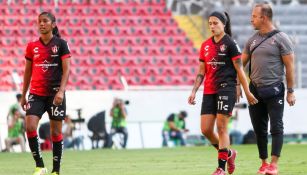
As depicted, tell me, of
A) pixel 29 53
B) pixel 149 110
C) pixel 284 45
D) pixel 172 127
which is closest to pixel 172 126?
pixel 172 127

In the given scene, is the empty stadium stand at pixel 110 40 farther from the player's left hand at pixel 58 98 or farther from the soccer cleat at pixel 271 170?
the soccer cleat at pixel 271 170

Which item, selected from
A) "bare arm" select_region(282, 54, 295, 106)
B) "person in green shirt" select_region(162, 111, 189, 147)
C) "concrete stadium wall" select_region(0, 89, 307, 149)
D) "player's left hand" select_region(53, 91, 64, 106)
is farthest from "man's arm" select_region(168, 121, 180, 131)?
"player's left hand" select_region(53, 91, 64, 106)

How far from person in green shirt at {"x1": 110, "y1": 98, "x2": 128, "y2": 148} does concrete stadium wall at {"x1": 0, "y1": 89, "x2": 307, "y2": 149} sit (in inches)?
13.4

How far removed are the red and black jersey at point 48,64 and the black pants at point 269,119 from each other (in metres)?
2.48

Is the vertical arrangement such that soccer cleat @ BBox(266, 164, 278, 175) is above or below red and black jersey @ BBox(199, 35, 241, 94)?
below

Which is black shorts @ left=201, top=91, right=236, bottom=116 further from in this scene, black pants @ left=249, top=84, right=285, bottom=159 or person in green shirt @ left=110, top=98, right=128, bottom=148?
person in green shirt @ left=110, top=98, right=128, bottom=148

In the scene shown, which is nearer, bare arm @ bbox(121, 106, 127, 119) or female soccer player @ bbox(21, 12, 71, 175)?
female soccer player @ bbox(21, 12, 71, 175)

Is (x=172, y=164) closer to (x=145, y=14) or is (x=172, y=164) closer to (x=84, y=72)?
(x=84, y=72)

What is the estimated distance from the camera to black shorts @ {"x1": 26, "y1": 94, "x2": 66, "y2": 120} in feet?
41.1

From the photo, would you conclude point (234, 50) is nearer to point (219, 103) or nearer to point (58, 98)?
point (219, 103)

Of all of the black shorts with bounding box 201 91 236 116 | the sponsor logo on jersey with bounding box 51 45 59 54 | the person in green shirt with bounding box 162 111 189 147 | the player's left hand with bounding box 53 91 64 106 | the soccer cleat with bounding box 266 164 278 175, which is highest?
the sponsor logo on jersey with bounding box 51 45 59 54

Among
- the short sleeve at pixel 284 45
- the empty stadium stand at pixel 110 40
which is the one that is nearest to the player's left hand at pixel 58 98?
the short sleeve at pixel 284 45

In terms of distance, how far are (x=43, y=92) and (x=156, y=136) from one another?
16406 millimetres

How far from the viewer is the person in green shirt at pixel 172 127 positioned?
93.7 feet
